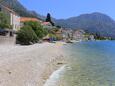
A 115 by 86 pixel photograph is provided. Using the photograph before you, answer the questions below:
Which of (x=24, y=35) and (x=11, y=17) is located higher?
(x=11, y=17)

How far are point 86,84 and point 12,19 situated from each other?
229ft

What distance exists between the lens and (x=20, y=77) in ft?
65.3

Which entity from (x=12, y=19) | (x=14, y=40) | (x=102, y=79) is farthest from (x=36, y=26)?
(x=102, y=79)

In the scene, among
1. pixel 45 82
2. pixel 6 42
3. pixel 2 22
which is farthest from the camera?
pixel 2 22

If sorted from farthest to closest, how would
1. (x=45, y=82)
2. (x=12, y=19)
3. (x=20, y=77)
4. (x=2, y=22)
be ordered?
(x=12, y=19) < (x=2, y=22) < (x=45, y=82) < (x=20, y=77)

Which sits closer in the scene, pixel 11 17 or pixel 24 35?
pixel 24 35

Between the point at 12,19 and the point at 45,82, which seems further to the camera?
the point at 12,19

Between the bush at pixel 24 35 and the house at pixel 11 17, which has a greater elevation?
the house at pixel 11 17

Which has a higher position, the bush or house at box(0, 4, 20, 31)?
house at box(0, 4, 20, 31)

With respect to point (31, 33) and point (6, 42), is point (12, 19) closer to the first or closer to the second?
point (31, 33)

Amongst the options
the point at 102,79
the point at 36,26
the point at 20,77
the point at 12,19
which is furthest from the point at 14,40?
the point at 20,77

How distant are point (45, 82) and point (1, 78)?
180 inches

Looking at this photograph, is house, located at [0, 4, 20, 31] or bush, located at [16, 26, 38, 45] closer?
bush, located at [16, 26, 38, 45]

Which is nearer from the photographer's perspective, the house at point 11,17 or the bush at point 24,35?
the bush at point 24,35
